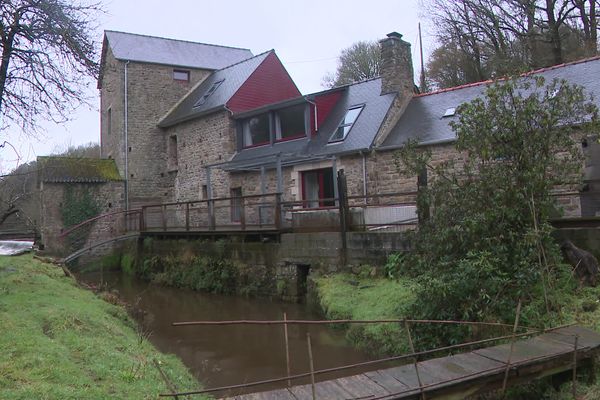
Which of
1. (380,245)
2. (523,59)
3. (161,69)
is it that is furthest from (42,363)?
(523,59)

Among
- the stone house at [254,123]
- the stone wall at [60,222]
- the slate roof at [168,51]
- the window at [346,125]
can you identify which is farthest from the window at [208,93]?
the window at [346,125]

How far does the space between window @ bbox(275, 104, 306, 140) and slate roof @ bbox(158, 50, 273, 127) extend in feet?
9.26

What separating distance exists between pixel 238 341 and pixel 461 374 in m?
5.40

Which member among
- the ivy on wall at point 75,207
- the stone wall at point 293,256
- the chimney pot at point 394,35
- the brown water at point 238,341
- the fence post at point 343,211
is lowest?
the brown water at point 238,341

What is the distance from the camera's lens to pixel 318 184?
682 inches

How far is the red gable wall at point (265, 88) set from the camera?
21266 millimetres

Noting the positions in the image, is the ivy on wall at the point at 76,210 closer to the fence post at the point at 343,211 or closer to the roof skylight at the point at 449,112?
the fence post at the point at 343,211

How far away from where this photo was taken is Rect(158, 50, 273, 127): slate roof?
71.2ft

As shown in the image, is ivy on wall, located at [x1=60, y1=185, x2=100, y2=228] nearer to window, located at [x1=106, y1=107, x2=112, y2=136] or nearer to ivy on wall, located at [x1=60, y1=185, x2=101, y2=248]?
ivy on wall, located at [x1=60, y1=185, x2=101, y2=248]

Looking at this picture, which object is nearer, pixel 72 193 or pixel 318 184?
pixel 318 184

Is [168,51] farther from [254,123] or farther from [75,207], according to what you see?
[75,207]

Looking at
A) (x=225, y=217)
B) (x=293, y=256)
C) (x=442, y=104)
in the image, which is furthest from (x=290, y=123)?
(x=293, y=256)

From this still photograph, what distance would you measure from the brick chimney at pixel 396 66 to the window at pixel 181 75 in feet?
38.9

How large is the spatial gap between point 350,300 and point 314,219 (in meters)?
3.53
